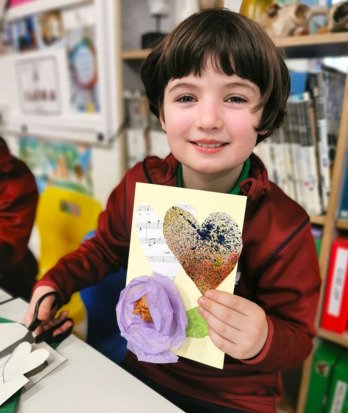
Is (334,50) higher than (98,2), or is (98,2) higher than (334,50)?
(98,2)

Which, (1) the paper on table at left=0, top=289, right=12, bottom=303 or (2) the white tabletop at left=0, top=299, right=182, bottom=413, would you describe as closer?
(2) the white tabletop at left=0, top=299, right=182, bottom=413

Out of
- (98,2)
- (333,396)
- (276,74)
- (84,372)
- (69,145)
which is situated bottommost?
(333,396)

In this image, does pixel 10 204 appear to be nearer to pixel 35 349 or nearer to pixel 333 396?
pixel 35 349

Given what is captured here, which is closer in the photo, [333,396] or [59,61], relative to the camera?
[333,396]

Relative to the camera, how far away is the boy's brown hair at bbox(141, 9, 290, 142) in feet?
1.33

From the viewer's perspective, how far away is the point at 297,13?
0.84 meters

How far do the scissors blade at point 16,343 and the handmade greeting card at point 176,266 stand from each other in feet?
0.64

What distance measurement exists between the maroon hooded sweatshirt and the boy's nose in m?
0.10

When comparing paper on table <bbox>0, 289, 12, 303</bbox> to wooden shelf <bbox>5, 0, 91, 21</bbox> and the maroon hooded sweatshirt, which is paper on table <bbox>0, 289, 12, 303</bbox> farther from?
wooden shelf <bbox>5, 0, 91, 21</bbox>

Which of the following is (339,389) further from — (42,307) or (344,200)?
(42,307)

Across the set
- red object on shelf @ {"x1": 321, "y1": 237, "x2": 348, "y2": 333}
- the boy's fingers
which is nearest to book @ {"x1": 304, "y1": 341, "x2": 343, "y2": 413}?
red object on shelf @ {"x1": 321, "y1": 237, "x2": 348, "y2": 333}

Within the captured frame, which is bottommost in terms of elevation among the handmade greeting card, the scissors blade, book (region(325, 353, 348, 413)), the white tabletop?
book (region(325, 353, 348, 413))

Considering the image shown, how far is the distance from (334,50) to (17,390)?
1012 mm

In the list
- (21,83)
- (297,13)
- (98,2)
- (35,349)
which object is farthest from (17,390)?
(21,83)
